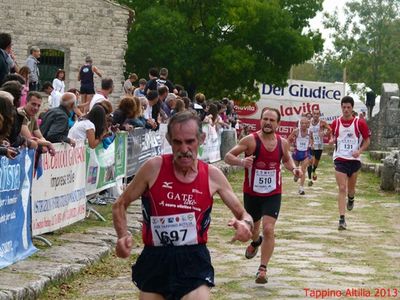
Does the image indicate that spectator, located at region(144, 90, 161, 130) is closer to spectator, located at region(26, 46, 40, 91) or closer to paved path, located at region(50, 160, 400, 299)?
paved path, located at region(50, 160, 400, 299)

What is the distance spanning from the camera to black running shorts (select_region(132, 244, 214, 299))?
271 inches

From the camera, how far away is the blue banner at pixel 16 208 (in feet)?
33.3

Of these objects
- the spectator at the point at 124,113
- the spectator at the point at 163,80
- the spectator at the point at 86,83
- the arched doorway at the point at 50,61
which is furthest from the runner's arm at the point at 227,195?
the arched doorway at the point at 50,61

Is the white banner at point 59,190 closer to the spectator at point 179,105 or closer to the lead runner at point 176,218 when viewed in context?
the lead runner at point 176,218

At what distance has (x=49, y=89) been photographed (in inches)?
759

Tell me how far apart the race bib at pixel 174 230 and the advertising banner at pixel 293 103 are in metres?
45.4

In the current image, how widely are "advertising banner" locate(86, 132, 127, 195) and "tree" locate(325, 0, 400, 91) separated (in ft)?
221

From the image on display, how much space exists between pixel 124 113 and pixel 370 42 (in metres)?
72.2

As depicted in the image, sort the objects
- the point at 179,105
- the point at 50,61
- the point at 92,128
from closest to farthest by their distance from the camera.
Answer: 1. the point at 92,128
2. the point at 179,105
3. the point at 50,61

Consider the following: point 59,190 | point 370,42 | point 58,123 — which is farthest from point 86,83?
point 370,42

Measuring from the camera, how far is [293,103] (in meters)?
55.1

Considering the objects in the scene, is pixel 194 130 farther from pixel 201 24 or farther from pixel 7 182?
pixel 201 24

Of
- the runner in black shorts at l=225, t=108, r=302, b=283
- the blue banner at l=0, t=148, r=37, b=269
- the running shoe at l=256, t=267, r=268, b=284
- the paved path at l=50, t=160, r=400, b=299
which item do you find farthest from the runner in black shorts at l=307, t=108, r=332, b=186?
the blue banner at l=0, t=148, r=37, b=269

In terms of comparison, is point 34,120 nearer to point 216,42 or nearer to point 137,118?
point 137,118
